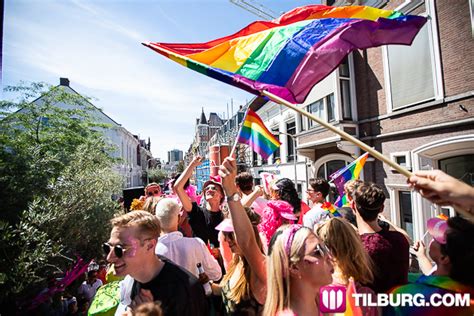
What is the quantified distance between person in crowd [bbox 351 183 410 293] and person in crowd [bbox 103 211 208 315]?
1.48 meters

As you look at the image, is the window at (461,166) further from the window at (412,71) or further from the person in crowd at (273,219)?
the person in crowd at (273,219)

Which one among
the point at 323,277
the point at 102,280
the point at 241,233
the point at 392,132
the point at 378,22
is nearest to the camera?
the point at 323,277

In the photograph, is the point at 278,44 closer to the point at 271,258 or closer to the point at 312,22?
the point at 312,22

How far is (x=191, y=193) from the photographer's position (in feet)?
17.4

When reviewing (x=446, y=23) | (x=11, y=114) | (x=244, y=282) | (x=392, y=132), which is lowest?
(x=244, y=282)

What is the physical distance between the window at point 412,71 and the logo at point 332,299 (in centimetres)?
760

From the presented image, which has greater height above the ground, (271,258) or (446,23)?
(446,23)

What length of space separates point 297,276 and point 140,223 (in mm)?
1224

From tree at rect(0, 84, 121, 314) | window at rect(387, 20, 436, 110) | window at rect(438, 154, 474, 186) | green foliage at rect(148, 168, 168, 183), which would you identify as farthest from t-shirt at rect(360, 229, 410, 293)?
green foliage at rect(148, 168, 168, 183)

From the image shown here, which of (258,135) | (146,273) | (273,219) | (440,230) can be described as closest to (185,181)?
(273,219)

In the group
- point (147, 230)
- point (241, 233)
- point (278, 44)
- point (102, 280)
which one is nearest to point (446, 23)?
point (278, 44)

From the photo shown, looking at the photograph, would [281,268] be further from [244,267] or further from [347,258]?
[347,258]

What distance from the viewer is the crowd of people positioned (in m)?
1.47

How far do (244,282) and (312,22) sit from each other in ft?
A: 9.22
